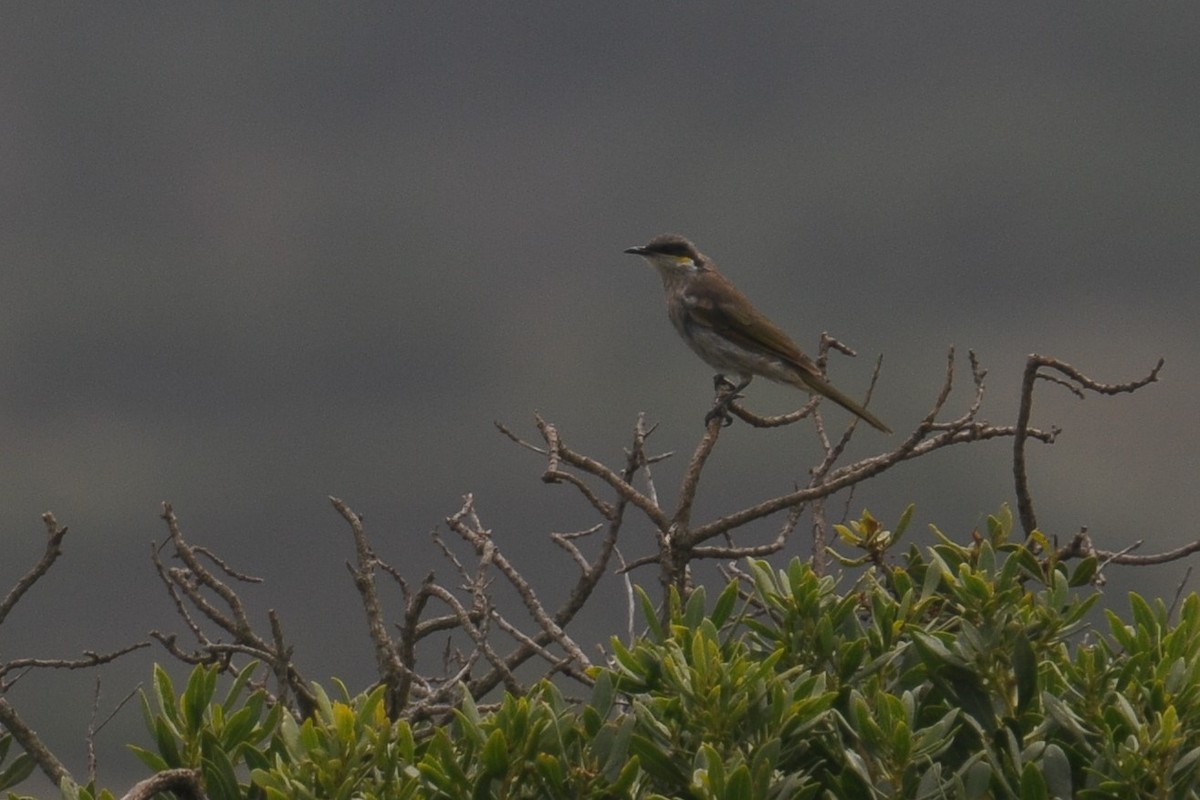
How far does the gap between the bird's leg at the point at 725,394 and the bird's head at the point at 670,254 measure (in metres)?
1.67

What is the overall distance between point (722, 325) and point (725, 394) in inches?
109

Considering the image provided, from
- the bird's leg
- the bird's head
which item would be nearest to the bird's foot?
the bird's leg

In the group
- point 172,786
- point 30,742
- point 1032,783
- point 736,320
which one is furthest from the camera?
point 736,320

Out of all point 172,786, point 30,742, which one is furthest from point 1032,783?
point 30,742

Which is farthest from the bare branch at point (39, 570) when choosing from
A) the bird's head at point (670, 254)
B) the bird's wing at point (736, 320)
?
the bird's head at point (670, 254)

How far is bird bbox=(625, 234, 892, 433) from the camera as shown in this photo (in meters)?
11.1

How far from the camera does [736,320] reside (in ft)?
38.4

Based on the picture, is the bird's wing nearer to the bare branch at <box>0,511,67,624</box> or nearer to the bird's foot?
the bird's foot

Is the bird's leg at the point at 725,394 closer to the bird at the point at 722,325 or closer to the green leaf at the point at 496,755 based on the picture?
the bird at the point at 722,325

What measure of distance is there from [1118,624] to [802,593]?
737mm

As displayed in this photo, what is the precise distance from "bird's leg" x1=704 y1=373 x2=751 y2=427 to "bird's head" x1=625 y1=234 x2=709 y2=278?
1.67 metres

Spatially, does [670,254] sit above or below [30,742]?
above

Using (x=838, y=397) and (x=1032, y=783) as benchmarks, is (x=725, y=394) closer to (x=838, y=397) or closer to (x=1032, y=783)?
(x=838, y=397)

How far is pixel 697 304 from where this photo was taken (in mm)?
12062
